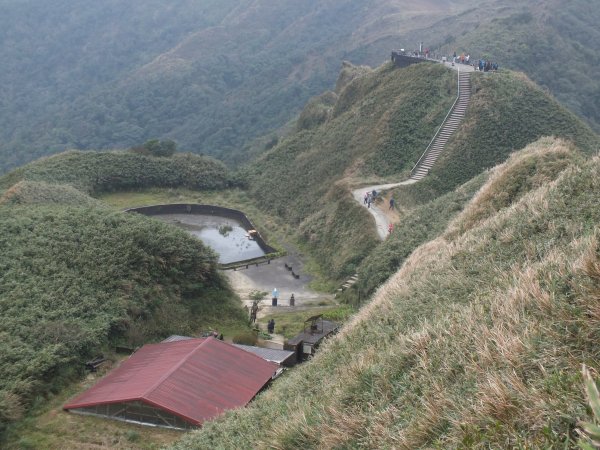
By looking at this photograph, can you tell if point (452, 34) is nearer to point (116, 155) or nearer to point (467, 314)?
point (116, 155)

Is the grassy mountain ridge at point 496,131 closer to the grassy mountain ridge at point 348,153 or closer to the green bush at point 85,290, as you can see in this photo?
the grassy mountain ridge at point 348,153

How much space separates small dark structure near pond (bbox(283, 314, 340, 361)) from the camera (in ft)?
51.7

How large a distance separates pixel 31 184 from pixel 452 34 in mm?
73742

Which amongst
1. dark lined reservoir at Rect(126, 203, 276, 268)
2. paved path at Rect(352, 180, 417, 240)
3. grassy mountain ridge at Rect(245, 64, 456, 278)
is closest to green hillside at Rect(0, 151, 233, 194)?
grassy mountain ridge at Rect(245, 64, 456, 278)

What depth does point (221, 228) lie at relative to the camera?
115 ft

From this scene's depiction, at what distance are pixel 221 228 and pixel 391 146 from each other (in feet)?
33.5

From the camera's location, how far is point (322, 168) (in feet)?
126

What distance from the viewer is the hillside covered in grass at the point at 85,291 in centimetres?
1461

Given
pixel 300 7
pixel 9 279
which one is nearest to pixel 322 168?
pixel 9 279

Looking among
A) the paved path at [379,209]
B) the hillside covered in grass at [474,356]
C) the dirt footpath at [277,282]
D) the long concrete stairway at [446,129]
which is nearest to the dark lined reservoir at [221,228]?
the dirt footpath at [277,282]

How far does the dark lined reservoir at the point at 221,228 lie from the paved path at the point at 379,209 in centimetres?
480

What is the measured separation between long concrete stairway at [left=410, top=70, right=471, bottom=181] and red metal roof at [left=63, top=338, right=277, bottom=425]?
1964cm

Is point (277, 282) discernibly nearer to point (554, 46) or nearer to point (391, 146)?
point (391, 146)

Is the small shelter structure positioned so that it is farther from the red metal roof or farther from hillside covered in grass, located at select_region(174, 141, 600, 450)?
hillside covered in grass, located at select_region(174, 141, 600, 450)
